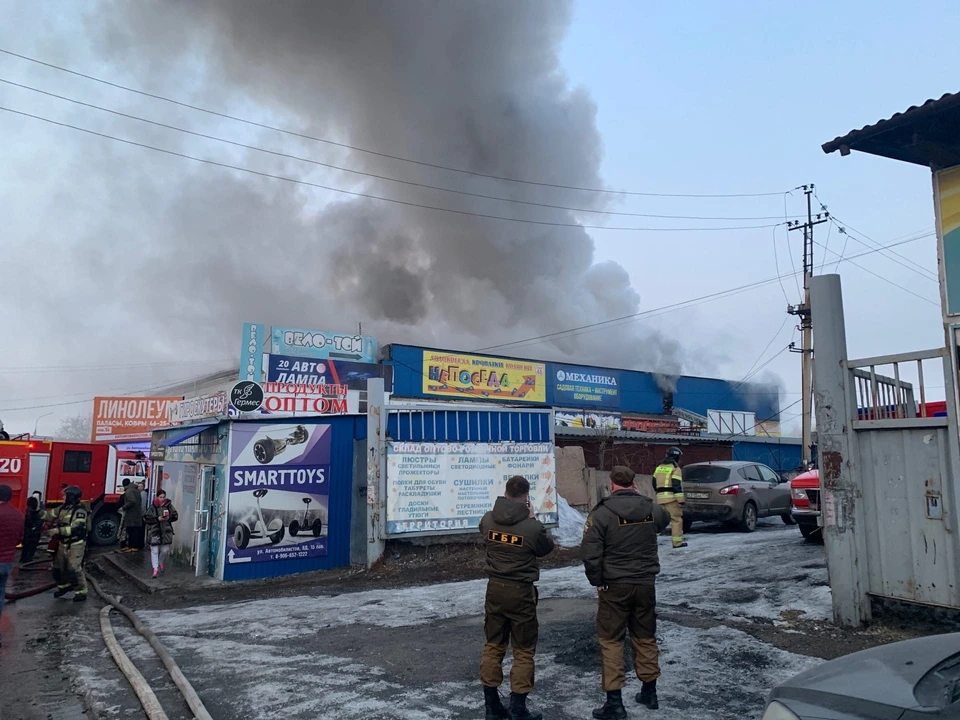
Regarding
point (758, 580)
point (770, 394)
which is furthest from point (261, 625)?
point (770, 394)

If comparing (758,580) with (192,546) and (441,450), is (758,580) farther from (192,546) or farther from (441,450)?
(192,546)

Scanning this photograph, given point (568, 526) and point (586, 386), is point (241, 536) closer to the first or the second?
point (568, 526)

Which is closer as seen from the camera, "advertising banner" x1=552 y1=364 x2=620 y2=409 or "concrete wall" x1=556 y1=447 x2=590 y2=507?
"concrete wall" x1=556 y1=447 x2=590 y2=507

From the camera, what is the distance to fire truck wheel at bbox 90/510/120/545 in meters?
16.4

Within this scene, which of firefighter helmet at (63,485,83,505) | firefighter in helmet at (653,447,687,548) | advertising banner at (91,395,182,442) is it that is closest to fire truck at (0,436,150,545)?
firefighter helmet at (63,485,83,505)

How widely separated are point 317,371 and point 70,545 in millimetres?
19763

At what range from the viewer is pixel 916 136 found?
5871 millimetres

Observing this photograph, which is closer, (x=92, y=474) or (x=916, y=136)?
(x=916, y=136)

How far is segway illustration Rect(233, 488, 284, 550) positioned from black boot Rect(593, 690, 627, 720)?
24.8ft

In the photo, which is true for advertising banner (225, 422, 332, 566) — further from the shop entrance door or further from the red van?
the red van

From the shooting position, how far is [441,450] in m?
11.8

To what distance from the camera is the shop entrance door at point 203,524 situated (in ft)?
36.0

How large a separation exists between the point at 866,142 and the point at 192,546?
1140cm

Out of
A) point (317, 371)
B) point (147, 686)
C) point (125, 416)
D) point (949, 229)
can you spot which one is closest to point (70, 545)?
point (147, 686)
